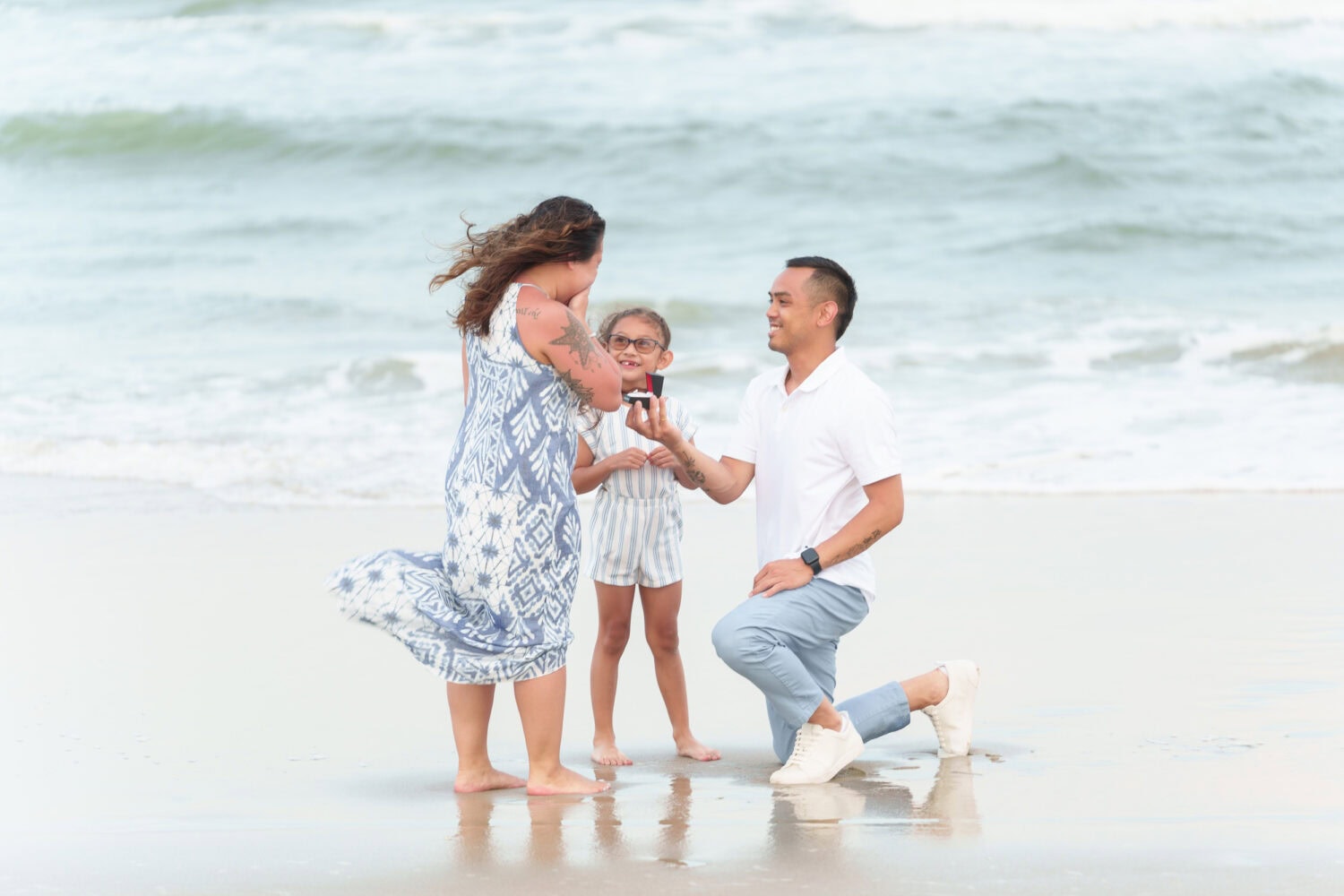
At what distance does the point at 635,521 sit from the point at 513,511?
0.63 metres

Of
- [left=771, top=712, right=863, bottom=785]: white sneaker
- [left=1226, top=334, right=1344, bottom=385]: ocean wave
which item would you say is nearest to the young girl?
[left=771, top=712, right=863, bottom=785]: white sneaker

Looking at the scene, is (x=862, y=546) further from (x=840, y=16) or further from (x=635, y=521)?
(x=840, y=16)

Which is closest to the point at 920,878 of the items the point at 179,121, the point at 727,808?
the point at 727,808

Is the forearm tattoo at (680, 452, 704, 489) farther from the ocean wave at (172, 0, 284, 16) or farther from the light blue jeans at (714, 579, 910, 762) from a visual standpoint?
the ocean wave at (172, 0, 284, 16)

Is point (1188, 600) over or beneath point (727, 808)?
over

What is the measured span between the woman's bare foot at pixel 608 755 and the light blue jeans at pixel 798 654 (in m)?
0.42

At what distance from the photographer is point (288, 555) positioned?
21.7ft

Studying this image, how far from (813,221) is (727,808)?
15243 mm

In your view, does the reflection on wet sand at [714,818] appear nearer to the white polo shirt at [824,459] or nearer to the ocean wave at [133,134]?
the white polo shirt at [824,459]

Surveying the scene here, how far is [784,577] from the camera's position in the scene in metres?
3.81

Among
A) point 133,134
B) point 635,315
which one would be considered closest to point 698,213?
point 133,134

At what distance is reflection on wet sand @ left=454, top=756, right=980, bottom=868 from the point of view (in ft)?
10.4

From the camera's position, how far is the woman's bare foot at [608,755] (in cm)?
404

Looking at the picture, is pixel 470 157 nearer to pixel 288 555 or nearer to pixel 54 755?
pixel 288 555
